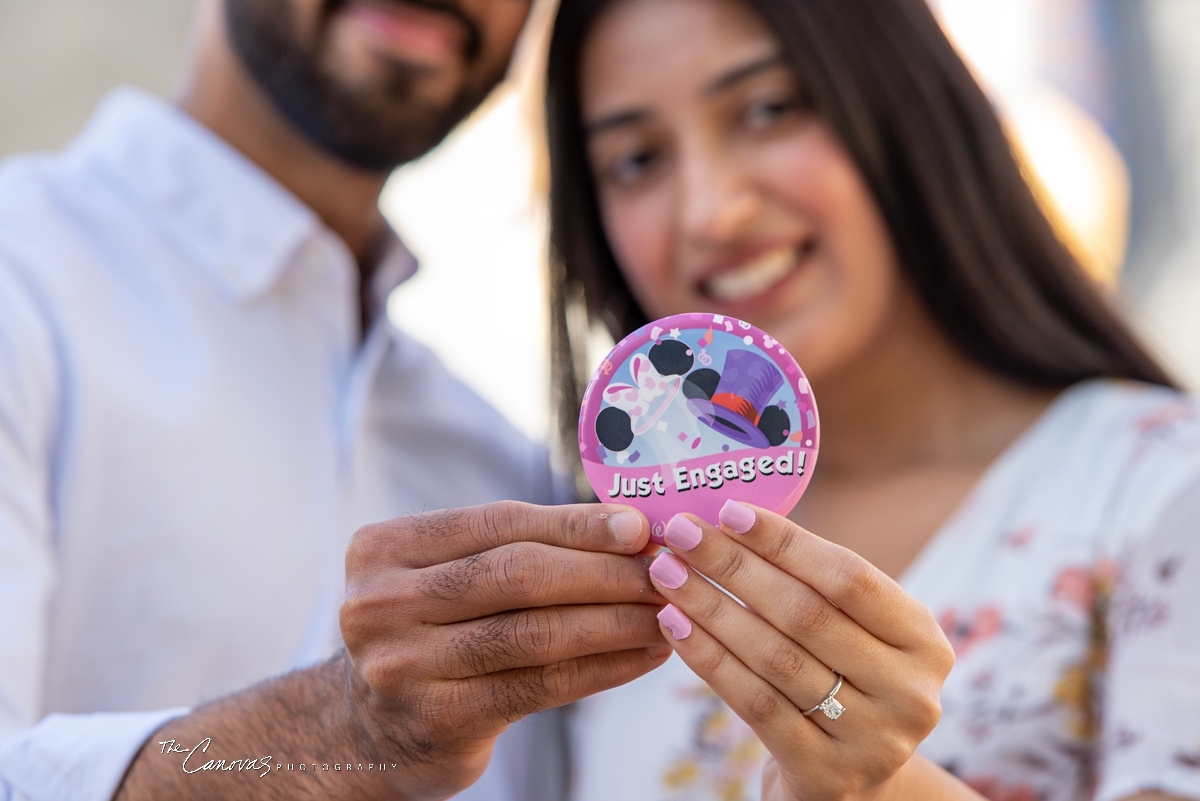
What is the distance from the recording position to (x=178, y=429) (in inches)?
73.8

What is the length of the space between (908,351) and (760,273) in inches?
17.0

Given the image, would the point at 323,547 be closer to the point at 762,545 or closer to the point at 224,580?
the point at 224,580

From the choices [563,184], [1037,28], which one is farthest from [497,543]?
[1037,28]

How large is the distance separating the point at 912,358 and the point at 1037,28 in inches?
152

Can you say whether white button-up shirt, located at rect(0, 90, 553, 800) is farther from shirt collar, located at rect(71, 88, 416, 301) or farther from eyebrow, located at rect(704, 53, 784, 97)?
eyebrow, located at rect(704, 53, 784, 97)

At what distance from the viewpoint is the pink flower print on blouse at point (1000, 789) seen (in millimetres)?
1549

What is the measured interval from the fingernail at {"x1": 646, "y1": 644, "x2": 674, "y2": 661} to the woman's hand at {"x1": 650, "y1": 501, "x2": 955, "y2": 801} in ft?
0.28

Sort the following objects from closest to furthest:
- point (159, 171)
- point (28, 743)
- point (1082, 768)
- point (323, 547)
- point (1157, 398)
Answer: point (28, 743) < point (1082, 768) < point (1157, 398) < point (323, 547) < point (159, 171)

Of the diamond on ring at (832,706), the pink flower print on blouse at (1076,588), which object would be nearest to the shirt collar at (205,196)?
the diamond on ring at (832,706)

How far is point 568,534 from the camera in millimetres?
1119

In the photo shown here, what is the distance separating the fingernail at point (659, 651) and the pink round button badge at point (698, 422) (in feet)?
0.45

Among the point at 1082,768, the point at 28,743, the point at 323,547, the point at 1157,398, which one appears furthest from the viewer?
the point at 323,547

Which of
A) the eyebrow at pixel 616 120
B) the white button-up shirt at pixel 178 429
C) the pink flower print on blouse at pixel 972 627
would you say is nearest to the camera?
the pink flower print on blouse at pixel 972 627

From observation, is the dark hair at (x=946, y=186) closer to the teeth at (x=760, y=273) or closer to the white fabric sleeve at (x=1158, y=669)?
the teeth at (x=760, y=273)
